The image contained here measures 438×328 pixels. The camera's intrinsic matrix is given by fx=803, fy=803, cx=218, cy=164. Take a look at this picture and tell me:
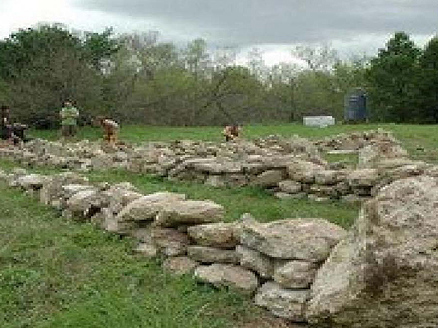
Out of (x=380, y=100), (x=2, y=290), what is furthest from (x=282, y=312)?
(x=380, y=100)

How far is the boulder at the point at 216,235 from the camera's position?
5.19 metres

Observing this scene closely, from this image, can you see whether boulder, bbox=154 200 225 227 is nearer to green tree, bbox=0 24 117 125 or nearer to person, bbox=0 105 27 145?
person, bbox=0 105 27 145

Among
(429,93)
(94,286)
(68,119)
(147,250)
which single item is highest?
(429,93)

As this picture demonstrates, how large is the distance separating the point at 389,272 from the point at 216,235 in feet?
4.95

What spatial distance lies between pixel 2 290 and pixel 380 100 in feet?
112

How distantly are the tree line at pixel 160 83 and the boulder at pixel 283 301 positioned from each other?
28161 mm

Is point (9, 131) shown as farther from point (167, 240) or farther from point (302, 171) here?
point (167, 240)

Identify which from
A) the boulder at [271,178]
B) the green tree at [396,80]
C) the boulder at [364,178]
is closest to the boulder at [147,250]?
the boulder at [364,178]

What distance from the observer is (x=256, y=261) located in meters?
4.88

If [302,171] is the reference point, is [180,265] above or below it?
below

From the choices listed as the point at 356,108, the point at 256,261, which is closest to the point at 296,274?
the point at 256,261

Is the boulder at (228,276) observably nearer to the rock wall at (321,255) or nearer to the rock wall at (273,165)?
the rock wall at (321,255)

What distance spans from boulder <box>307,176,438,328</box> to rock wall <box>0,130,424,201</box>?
3.81m

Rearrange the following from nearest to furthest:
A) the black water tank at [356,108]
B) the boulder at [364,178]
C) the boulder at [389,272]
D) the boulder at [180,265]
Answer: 1. the boulder at [389,272]
2. the boulder at [180,265]
3. the boulder at [364,178]
4. the black water tank at [356,108]
